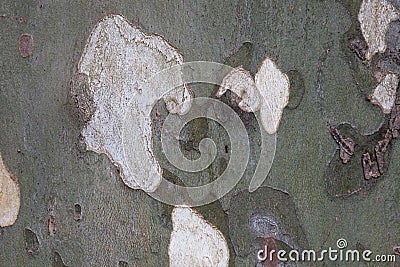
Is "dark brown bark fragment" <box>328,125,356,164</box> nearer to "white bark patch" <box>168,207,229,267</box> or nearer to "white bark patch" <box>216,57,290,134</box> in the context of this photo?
"white bark patch" <box>216,57,290,134</box>

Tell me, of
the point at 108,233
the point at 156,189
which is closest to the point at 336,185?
the point at 156,189

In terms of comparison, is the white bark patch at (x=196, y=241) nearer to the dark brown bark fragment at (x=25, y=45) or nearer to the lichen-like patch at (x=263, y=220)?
the lichen-like patch at (x=263, y=220)

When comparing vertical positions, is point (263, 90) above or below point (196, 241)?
above

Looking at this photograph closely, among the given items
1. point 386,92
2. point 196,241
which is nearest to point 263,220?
point 196,241

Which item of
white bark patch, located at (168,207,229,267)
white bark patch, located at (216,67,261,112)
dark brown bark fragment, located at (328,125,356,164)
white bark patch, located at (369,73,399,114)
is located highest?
white bark patch, located at (369,73,399,114)

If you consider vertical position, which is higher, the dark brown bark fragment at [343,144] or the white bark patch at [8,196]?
the dark brown bark fragment at [343,144]

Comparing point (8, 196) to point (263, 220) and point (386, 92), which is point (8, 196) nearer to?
point (263, 220)

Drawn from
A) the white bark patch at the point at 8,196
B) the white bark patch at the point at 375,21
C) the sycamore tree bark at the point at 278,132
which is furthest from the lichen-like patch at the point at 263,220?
the white bark patch at the point at 8,196

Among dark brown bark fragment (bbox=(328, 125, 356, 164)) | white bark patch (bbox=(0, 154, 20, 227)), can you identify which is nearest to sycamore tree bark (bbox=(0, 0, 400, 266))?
dark brown bark fragment (bbox=(328, 125, 356, 164))
